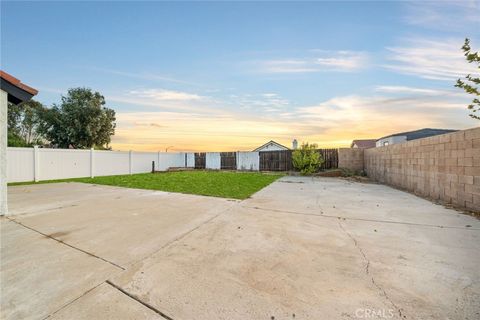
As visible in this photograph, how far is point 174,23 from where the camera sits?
297 inches

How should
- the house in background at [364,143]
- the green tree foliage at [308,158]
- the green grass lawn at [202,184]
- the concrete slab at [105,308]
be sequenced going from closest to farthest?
the concrete slab at [105,308] → the green grass lawn at [202,184] → the green tree foliage at [308,158] → the house in background at [364,143]

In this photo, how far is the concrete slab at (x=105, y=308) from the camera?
4.78ft

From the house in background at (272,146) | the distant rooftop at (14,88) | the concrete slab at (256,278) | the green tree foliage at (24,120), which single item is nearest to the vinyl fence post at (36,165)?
the distant rooftop at (14,88)

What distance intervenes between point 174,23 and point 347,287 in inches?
354

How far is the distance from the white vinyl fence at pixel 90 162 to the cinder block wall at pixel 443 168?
10877 millimetres

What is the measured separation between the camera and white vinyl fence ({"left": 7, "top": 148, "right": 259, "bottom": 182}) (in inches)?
406

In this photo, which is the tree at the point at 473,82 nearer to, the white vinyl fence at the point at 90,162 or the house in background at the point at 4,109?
the house in background at the point at 4,109

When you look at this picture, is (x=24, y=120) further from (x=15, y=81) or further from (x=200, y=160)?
(x=15, y=81)

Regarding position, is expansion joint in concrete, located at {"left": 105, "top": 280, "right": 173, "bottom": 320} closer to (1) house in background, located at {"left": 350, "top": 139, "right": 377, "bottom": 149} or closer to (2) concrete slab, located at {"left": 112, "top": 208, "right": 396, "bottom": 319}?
(2) concrete slab, located at {"left": 112, "top": 208, "right": 396, "bottom": 319}

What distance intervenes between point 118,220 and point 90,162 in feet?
38.7

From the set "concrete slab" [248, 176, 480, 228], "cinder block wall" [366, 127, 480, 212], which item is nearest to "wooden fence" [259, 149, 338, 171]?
"cinder block wall" [366, 127, 480, 212]

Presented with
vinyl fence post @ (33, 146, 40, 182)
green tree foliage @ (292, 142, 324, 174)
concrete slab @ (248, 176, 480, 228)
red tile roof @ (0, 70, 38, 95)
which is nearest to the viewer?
concrete slab @ (248, 176, 480, 228)

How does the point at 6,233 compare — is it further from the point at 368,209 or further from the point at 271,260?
the point at 368,209

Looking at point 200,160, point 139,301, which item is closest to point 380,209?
point 139,301
